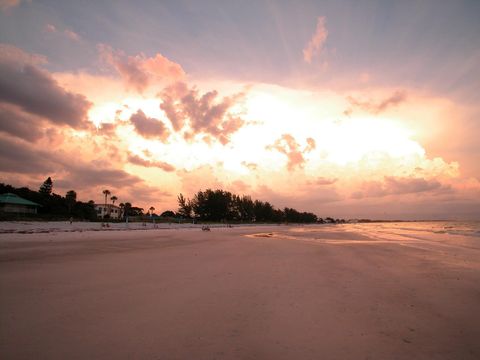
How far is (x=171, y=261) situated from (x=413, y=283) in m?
8.13

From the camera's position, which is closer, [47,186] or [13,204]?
[13,204]

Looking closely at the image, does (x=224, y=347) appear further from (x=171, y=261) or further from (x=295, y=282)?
(x=171, y=261)

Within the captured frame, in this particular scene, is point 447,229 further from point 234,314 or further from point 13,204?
point 13,204

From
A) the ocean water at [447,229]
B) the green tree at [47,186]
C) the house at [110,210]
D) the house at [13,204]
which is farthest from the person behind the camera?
the house at [110,210]

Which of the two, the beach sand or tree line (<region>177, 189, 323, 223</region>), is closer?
the beach sand

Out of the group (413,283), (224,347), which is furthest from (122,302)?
(413,283)

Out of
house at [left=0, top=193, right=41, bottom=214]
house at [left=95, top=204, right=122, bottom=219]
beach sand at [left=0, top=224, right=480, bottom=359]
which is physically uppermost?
house at [left=95, top=204, right=122, bottom=219]

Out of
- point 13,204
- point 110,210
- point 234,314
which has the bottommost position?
point 234,314

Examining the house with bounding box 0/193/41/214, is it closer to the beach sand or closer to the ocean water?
the beach sand

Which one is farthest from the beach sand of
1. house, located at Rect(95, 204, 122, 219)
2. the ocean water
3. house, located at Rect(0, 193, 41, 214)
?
house, located at Rect(95, 204, 122, 219)

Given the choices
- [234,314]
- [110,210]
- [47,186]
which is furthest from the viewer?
[110,210]

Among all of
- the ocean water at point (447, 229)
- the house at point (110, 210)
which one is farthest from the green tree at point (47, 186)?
the ocean water at point (447, 229)

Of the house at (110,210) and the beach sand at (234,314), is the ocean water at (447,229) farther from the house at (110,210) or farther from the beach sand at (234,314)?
the house at (110,210)

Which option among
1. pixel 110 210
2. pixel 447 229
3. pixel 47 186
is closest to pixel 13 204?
pixel 47 186
